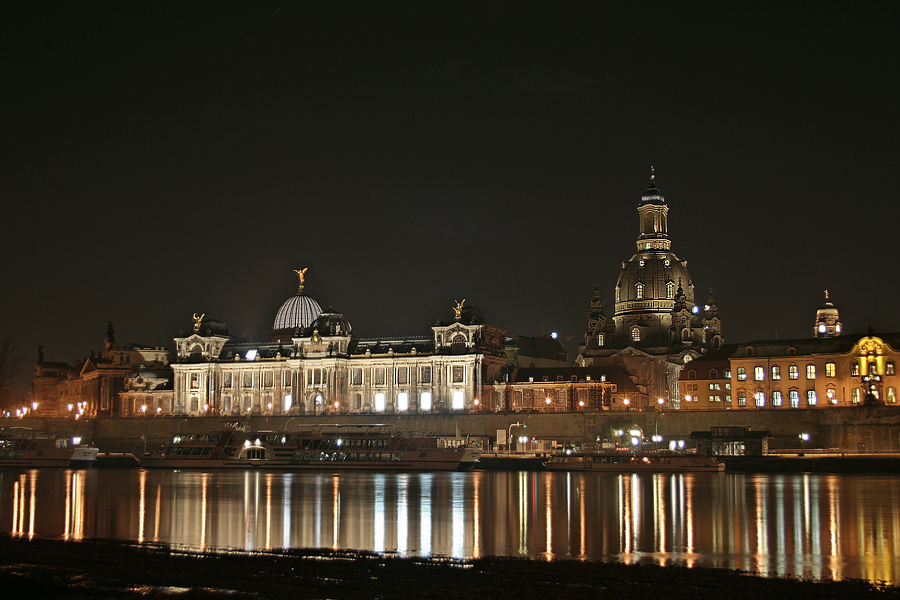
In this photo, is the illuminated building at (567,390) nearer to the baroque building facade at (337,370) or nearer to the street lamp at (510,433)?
the baroque building facade at (337,370)

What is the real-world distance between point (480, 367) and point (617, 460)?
3593cm

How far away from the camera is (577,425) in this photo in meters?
106

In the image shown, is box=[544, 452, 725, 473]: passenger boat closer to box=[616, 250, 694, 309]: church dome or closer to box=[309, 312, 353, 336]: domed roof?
box=[309, 312, 353, 336]: domed roof

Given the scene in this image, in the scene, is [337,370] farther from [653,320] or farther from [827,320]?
[827,320]

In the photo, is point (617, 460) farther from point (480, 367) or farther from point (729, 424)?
point (480, 367)

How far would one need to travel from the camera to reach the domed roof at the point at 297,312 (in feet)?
470

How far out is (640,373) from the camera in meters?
129

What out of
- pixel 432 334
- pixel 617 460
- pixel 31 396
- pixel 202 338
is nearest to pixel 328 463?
pixel 617 460

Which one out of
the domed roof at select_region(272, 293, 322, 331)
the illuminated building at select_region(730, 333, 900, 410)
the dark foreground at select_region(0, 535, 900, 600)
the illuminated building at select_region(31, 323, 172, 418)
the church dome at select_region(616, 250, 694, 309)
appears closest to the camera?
the dark foreground at select_region(0, 535, 900, 600)

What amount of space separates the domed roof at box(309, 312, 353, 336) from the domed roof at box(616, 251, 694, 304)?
38679 millimetres

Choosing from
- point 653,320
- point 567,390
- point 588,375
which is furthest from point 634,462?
point 653,320

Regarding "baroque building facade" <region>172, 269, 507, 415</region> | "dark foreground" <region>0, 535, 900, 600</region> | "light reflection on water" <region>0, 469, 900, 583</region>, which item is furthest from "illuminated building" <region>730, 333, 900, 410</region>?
"dark foreground" <region>0, 535, 900, 600</region>

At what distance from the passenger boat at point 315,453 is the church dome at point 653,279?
185 ft

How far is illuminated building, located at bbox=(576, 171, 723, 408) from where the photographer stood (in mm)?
131125
